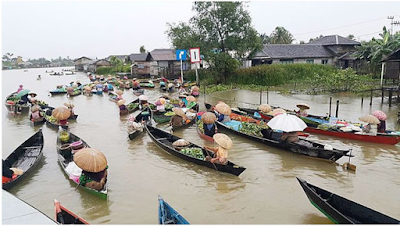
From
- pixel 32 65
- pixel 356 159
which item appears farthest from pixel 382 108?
pixel 32 65

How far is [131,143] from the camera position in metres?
13.3

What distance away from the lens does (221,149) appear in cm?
910

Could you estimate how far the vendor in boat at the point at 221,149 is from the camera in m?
8.86

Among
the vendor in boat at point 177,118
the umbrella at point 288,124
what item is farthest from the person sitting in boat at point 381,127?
the vendor in boat at point 177,118

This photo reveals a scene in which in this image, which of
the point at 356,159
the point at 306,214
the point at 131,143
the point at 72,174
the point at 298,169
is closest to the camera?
the point at 306,214

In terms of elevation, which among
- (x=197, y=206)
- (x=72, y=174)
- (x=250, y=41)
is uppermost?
(x=250, y=41)

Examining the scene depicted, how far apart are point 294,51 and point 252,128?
27.9 meters

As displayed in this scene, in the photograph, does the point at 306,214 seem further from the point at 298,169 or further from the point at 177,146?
the point at 177,146

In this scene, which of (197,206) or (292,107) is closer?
(197,206)

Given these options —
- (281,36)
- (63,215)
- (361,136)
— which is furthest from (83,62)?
(63,215)

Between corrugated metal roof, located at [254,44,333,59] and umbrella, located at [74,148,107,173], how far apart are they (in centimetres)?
3106

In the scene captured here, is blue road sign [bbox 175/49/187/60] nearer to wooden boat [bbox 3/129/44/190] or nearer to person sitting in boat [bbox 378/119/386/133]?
wooden boat [bbox 3/129/44/190]

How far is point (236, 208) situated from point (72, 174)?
5.01 metres

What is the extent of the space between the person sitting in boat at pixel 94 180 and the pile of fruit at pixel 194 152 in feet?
10.6
